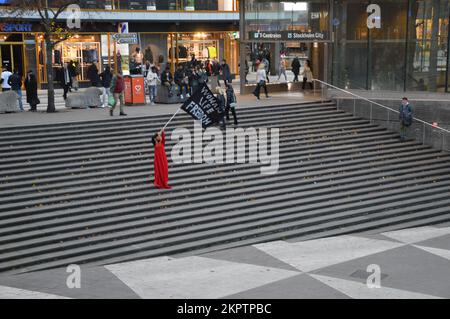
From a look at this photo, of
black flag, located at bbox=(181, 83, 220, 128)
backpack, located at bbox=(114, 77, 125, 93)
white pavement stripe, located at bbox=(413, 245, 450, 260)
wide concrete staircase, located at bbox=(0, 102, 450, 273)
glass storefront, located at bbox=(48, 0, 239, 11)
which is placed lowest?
white pavement stripe, located at bbox=(413, 245, 450, 260)

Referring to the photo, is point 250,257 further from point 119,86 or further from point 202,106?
point 119,86

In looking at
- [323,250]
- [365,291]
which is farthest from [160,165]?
[365,291]

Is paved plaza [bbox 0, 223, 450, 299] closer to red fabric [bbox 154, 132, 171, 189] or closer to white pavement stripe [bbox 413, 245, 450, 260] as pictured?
white pavement stripe [bbox 413, 245, 450, 260]

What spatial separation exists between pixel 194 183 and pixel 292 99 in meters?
9.85

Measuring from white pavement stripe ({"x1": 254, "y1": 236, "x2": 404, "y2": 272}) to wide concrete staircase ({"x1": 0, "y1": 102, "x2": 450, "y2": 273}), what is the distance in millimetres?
497

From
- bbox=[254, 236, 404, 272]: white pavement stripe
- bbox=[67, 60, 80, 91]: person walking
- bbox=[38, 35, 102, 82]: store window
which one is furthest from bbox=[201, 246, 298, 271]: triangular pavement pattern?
bbox=[38, 35, 102, 82]: store window

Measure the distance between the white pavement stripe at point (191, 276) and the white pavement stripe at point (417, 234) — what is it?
165 inches

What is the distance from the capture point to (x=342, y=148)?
2316 centimetres

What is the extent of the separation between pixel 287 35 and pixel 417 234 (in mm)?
13790

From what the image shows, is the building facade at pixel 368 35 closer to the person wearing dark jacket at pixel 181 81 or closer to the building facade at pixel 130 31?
the person wearing dark jacket at pixel 181 81

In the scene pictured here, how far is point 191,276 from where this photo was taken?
1434 cm

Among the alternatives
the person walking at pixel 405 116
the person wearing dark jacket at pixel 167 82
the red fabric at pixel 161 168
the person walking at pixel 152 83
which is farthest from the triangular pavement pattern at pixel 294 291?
the person walking at pixel 152 83

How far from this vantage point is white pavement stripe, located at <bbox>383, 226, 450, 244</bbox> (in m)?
17.5

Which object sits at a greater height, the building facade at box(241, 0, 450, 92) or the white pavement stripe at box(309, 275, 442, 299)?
→ the building facade at box(241, 0, 450, 92)
